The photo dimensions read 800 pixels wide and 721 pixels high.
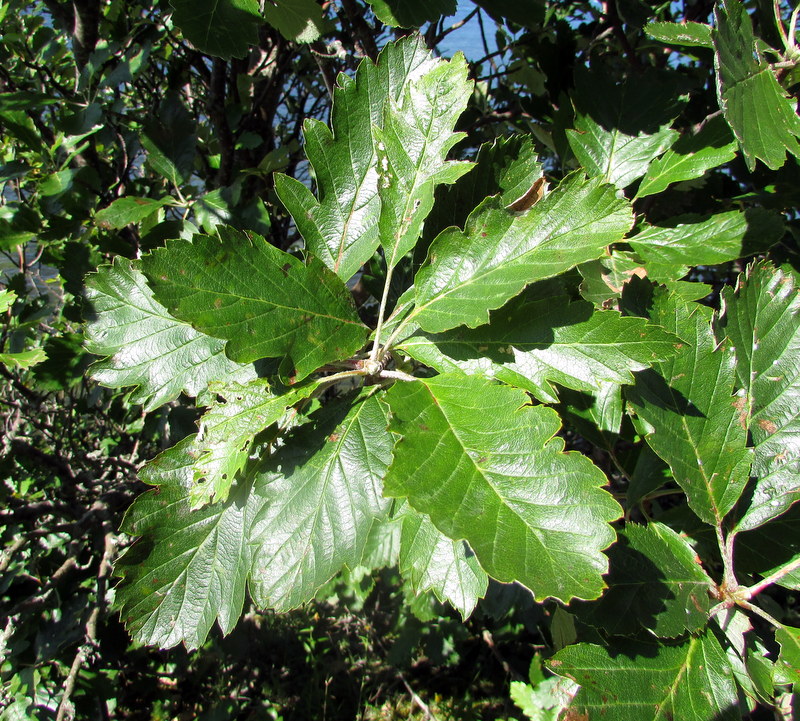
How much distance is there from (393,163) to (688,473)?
74 cm

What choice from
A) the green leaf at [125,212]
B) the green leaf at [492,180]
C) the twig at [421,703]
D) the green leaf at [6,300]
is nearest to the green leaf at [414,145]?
the green leaf at [492,180]

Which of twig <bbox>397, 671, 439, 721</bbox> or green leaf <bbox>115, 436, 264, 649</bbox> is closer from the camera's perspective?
green leaf <bbox>115, 436, 264, 649</bbox>

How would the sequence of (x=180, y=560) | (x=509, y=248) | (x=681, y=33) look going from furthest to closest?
(x=681, y=33) → (x=180, y=560) → (x=509, y=248)

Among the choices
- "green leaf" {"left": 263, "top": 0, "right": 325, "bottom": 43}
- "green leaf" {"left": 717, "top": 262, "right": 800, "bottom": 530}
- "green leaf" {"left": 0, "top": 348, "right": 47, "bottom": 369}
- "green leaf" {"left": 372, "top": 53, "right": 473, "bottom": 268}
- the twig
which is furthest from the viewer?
the twig

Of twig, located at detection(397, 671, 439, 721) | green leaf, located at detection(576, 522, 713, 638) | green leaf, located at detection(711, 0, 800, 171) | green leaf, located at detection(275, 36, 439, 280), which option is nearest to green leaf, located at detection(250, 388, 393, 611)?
green leaf, located at detection(275, 36, 439, 280)

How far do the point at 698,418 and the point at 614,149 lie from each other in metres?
0.70

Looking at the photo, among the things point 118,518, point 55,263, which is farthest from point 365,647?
point 55,263

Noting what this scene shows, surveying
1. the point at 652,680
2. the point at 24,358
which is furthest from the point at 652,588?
the point at 24,358

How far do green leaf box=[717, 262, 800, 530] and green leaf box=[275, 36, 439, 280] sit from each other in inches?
27.8

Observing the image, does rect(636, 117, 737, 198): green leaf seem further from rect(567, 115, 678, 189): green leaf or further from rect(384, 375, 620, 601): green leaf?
rect(384, 375, 620, 601): green leaf

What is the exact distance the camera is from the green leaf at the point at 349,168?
3.24 ft

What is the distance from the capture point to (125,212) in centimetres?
147

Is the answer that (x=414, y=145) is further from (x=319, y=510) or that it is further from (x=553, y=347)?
(x=319, y=510)

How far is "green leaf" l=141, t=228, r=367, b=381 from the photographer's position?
80 centimetres
